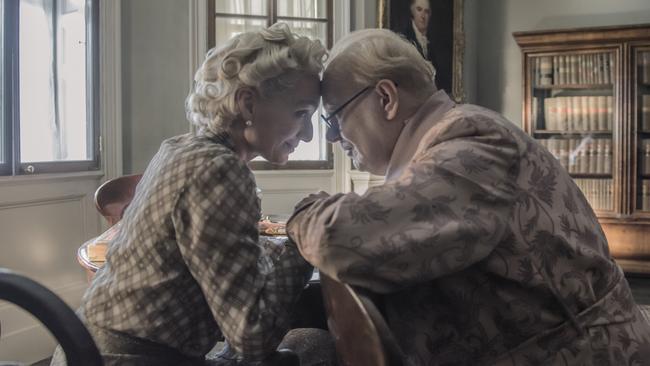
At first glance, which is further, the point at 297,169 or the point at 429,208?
the point at 297,169

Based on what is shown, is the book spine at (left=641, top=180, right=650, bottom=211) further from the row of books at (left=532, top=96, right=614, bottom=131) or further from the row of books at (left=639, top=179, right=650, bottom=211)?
the row of books at (left=532, top=96, right=614, bottom=131)

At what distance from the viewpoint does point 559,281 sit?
0.97 m

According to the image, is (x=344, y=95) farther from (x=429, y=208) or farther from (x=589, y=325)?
(x=589, y=325)

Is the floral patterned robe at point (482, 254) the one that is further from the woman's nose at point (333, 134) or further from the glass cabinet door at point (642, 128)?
the glass cabinet door at point (642, 128)

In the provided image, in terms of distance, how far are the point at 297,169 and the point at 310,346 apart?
129 inches

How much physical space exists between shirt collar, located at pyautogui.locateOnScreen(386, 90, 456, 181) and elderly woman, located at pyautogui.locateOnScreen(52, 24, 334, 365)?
0.24m

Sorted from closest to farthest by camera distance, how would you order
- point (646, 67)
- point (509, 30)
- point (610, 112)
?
point (646, 67)
point (610, 112)
point (509, 30)

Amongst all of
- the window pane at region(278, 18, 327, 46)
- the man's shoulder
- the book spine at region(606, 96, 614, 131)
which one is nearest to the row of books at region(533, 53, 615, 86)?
the book spine at region(606, 96, 614, 131)

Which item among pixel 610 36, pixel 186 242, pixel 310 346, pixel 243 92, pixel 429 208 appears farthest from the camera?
pixel 610 36

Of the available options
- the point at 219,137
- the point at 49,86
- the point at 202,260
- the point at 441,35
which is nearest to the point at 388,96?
the point at 219,137

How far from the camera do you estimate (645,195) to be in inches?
198

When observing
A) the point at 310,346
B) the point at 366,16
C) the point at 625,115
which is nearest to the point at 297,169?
the point at 366,16

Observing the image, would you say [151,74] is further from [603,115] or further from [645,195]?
[645,195]

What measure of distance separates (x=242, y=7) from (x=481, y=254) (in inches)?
154
